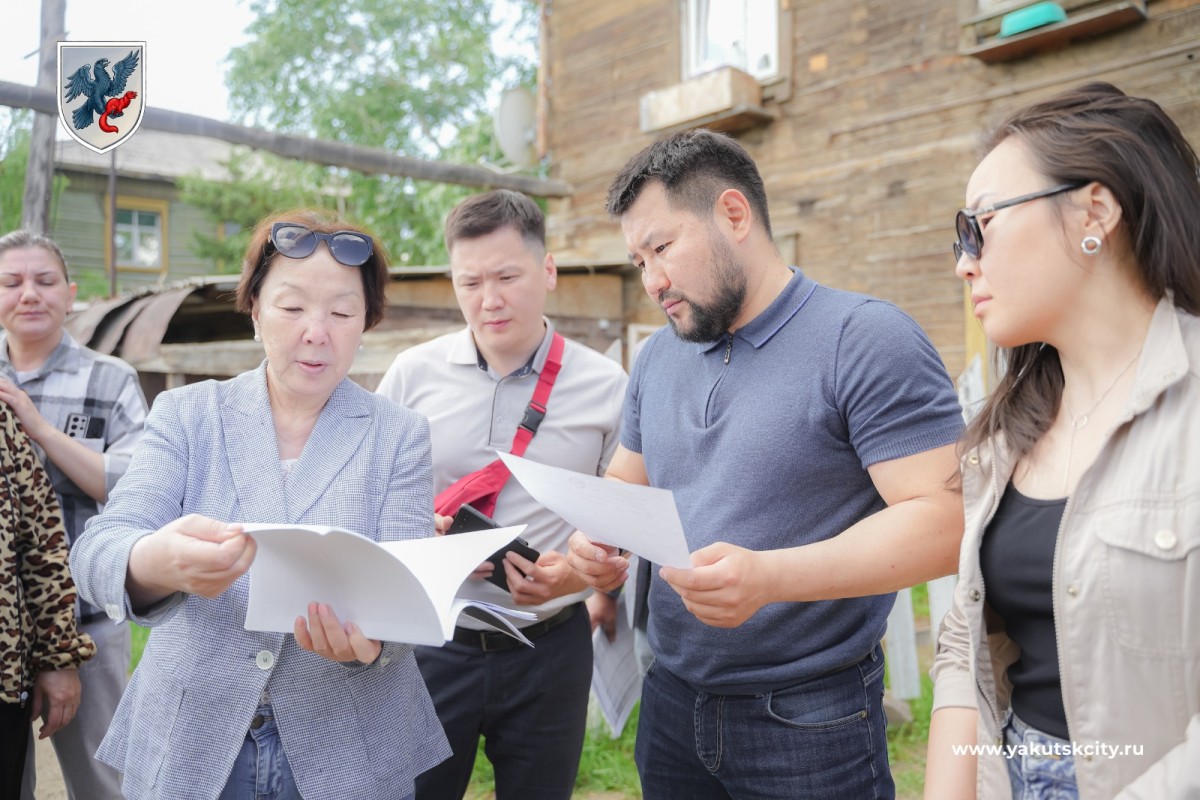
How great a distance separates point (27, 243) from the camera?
3.38m

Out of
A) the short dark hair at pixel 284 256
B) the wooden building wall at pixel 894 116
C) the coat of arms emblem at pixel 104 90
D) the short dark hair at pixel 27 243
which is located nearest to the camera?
the short dark hair at pixel 284 256

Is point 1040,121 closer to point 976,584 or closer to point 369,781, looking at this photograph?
point 976,584

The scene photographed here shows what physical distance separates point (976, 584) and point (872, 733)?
0.65 m

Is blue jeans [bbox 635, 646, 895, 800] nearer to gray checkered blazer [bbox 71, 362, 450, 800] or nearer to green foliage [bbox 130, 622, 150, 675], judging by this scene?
gray checkered blazer [bbox 71, 362, 450, 800]

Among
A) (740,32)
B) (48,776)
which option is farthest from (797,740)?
(740,32)

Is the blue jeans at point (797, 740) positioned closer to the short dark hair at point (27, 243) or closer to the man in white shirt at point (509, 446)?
the man in white shirt at point (509, 446)

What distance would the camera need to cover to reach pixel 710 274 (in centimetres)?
208

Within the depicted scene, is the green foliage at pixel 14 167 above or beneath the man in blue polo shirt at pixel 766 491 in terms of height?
above

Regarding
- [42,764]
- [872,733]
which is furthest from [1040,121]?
[42,764]

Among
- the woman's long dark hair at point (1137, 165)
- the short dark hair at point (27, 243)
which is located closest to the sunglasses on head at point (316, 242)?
the woman's long dark hair at point (1137, 165)

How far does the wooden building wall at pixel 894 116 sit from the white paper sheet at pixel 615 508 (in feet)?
16.2

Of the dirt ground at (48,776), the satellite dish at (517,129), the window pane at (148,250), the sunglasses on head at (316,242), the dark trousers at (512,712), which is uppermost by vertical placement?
the window pane at (148,250)

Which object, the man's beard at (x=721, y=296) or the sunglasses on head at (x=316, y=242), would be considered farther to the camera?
the man's beard at (x=721, y=296)

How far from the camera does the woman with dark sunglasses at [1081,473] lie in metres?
1.27
